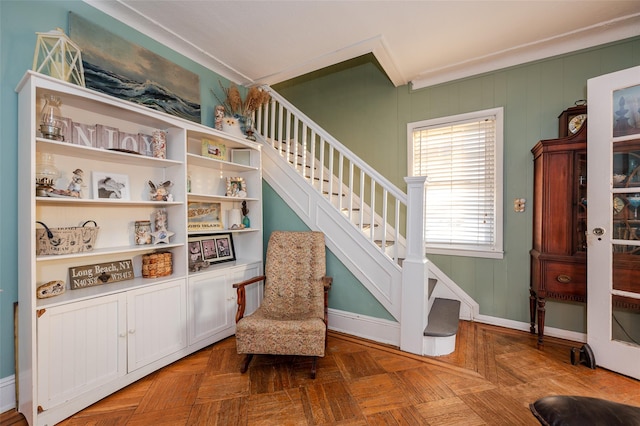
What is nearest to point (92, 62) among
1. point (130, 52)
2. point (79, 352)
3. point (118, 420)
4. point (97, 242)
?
point (130, 52)

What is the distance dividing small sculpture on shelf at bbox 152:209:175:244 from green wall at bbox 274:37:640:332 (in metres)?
2.44

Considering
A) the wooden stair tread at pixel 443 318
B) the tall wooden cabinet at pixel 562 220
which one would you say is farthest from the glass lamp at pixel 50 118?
the tall wooden cabinet at pixel 562 220

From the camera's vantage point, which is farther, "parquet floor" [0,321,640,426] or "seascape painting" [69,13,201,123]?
"seascape painting" [69,13,201,123]

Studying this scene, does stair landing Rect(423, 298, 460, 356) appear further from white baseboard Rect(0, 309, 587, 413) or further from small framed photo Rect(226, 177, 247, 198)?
small framed photo Rect(226, 177, 247, 198)

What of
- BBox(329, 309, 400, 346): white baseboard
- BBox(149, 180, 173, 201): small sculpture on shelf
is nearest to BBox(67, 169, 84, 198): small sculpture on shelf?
BBox(149, 180, 173, 201): small sculpture on shelf

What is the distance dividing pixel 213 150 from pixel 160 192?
27.0 inches

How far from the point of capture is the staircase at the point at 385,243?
2246 millimetres

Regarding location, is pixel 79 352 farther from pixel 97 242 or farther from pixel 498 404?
pixel 498 404

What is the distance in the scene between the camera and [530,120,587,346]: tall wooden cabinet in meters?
2.23

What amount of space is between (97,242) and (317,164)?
8.56ft

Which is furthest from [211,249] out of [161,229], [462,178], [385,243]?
[462,178]

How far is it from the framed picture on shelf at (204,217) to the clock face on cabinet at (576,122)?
3.46 metres

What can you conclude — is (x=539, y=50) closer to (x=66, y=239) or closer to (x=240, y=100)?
(x=240, y=100)

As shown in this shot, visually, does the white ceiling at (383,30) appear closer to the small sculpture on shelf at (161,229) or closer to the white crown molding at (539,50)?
the white crown molding at (539,50)
